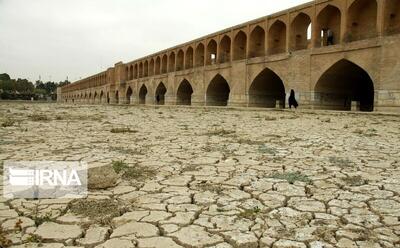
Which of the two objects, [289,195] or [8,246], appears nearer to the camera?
[8,246]

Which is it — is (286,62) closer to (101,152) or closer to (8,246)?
(101,152)

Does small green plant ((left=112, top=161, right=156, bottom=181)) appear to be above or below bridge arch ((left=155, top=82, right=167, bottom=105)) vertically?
below

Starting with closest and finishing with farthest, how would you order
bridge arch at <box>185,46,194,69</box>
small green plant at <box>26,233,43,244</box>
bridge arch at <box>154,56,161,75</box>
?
small green plant at <box>26,233,43,244</box>
bridge arch at <box>185,46,194,69</box>
bridge arch at <box>154,56,161,75</box>

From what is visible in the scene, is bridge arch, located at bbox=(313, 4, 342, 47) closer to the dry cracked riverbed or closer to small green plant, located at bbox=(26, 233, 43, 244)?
the dry cracked riverbed

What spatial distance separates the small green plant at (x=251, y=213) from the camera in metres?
2.34

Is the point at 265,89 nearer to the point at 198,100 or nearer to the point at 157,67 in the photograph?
the point at 198,100

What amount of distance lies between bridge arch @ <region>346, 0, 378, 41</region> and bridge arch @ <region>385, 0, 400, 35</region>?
3.31 feet

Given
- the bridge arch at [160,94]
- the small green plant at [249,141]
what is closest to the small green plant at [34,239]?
the small green plant at [249,141]

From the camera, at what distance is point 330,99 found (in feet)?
55.2

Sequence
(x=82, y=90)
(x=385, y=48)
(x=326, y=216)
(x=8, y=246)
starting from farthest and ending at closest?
(x=82, y=90) < (x=385, y=48) < (x=326, y=216) < (x=8, y=246)

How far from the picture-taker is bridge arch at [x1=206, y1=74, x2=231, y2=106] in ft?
79.7

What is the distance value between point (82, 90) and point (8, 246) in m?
67.4

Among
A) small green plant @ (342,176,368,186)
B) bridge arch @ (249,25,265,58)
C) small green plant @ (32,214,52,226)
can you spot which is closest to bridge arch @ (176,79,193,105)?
bridge arch @ (249,25,265,58)

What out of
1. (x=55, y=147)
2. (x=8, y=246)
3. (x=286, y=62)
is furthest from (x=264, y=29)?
(x=8, y=246)
